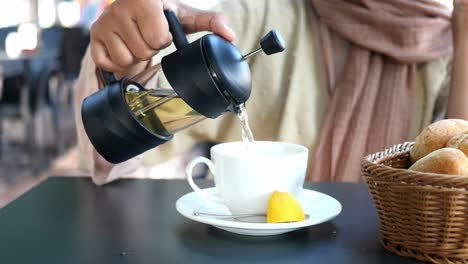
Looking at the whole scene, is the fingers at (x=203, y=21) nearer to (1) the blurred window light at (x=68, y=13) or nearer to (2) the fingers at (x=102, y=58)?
(2) the fingers at (x=102, y=58)

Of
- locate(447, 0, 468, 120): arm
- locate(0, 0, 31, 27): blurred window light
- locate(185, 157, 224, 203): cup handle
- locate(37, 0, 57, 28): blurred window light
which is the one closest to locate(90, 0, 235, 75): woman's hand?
locate(185, 157, 224, 203): cup handle

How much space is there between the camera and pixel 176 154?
1186 millimetres

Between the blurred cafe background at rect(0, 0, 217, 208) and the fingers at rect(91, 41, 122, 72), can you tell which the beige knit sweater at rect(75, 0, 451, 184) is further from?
the blurred cafe background at rect(0, 0, 217, 208)

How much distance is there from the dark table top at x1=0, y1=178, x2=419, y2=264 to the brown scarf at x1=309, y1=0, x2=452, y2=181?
1.30 ft

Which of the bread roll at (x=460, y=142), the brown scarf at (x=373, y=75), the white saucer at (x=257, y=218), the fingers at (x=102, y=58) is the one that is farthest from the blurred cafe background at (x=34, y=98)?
the bread roll at (x=460, y=142)

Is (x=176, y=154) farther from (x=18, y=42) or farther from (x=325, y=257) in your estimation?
(x=18, y=42)

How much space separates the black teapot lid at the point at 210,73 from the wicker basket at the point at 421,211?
5.3 inches

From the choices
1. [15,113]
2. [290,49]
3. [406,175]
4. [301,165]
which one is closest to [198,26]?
[301,165]

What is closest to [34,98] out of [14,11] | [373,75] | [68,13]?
[14,11]

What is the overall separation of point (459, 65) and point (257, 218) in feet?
2.06

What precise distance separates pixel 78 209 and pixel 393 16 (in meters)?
0.74

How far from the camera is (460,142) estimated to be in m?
0.52

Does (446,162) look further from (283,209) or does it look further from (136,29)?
(136,29)

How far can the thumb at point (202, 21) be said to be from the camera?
2.17ft
